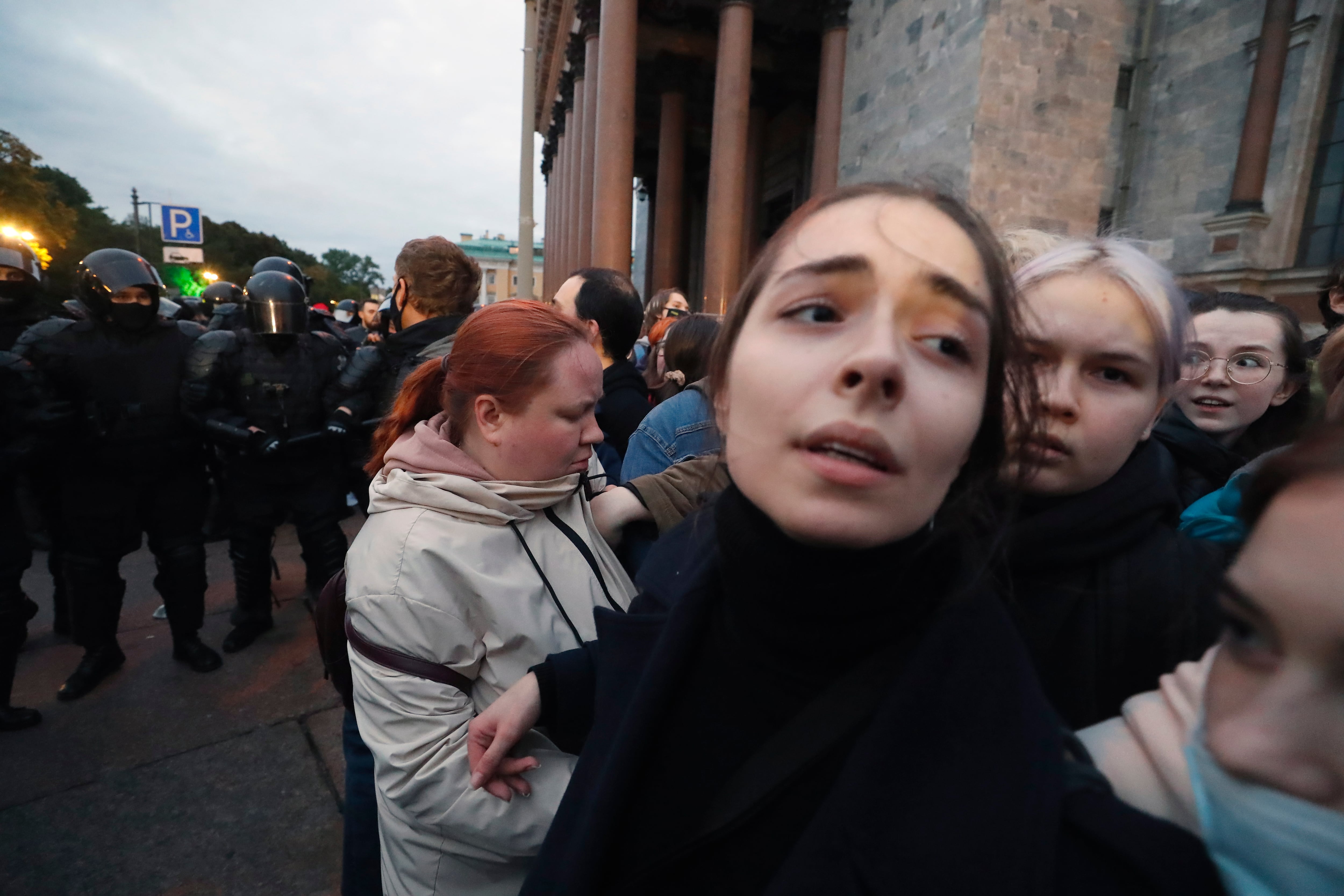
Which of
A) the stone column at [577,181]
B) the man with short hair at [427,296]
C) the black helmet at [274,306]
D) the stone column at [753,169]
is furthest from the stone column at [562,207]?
the man with short hair at [427,296]

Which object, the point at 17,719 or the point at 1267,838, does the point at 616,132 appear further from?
the point at 1267,838

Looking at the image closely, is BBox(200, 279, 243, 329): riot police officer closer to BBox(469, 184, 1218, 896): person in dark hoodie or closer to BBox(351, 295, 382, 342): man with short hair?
BBox(351, 295, 382, 342): man with short hair

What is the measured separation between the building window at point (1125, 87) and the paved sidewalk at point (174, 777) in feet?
48.7

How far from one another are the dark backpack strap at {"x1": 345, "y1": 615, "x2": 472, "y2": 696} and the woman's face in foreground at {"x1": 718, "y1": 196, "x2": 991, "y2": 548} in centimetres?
93

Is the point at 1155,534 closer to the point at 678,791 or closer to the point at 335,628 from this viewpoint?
the point at 678,791

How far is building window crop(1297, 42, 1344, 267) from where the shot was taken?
9156 mm

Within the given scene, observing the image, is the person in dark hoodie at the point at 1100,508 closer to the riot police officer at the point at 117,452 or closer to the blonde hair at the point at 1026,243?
the blonde hair at the point at 1026,243

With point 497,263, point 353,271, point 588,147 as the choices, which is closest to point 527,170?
point 588,147

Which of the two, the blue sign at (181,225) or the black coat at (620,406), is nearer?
the black coat at (620,406)

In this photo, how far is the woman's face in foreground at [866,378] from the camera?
2.35 ft

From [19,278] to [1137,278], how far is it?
18.1 ft

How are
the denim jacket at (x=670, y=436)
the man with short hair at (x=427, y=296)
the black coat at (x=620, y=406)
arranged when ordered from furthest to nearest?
the man with short hair at (x=427, y=296) < the black coat at (x=620, y=406) < the denim jacket at (x=670, y=436)

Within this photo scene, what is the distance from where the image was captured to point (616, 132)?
12.6m

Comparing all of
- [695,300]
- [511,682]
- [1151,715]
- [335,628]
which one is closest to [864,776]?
[1151,715]
